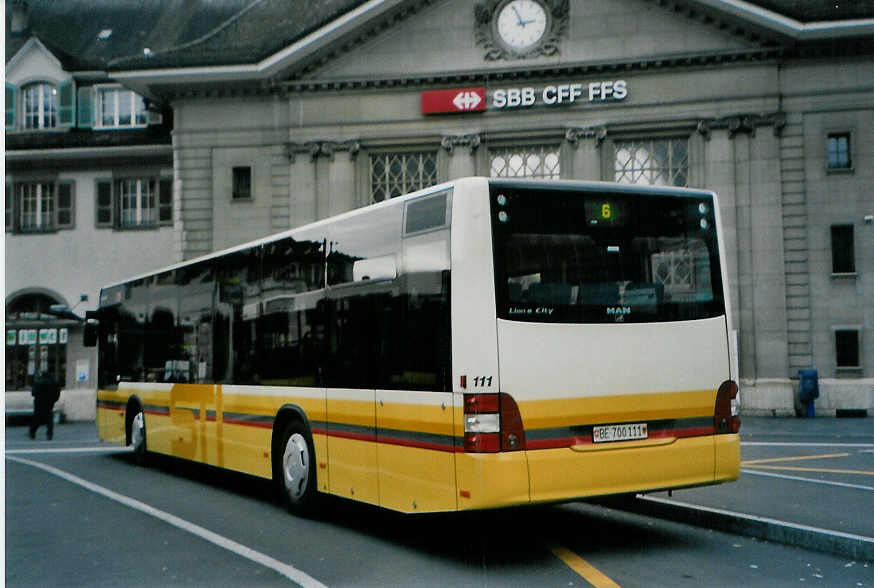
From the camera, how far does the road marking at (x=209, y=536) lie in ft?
25.5

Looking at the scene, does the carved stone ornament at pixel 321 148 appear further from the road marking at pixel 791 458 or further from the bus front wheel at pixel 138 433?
the road marking at pixel 791 458

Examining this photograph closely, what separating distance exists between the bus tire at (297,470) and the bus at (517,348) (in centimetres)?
4

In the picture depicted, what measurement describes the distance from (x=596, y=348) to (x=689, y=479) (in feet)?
4.45

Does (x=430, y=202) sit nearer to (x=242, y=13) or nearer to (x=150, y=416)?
(x=150, y=416)

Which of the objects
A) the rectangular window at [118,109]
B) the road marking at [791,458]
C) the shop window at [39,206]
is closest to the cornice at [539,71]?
the rectangular window at [118,109]

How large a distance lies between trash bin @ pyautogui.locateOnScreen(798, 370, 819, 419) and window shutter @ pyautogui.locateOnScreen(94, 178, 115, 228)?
22.4 metres

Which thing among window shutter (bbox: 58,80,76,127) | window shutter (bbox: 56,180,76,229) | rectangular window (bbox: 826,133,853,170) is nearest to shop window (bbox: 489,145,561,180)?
rectangular window (bbox: 826,133,853,170)

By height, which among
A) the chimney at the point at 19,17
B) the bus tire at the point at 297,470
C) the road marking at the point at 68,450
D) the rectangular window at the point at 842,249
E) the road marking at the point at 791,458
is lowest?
the road marking at the point at 68,450

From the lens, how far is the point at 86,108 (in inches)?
1444

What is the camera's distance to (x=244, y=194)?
3312cm

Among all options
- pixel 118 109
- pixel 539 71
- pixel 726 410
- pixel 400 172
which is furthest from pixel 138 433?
pixel 118 109

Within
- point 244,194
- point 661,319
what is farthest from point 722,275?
point 244,194

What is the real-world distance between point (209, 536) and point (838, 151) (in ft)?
82.4

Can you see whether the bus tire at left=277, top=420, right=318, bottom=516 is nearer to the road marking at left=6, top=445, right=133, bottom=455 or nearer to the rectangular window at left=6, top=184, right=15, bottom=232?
the road marking at left=6, top=445, right=133, bottom=455
